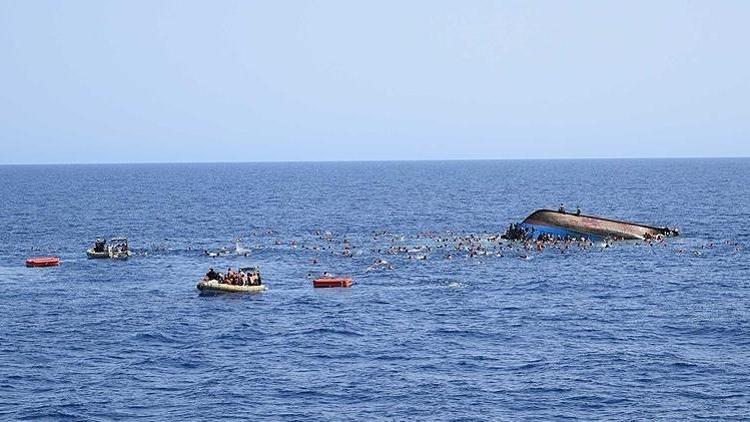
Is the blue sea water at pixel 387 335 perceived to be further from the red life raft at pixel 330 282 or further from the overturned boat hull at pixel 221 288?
the red life raft at pixel 330 282

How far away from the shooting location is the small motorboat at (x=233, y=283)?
87.9 meters

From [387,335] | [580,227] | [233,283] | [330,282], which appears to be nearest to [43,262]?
[233,283]

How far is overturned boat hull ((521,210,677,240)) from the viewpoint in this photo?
127619 millimetres

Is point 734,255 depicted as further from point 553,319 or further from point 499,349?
point 499,349

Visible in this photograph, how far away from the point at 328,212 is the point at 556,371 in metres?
129

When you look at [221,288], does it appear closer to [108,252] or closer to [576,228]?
[108,252]

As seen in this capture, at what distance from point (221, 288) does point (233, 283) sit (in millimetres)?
1374

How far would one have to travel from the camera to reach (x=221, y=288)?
87.9 meters

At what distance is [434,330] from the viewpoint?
7250 centimetres

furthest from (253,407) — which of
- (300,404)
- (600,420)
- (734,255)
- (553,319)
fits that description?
(734,255)

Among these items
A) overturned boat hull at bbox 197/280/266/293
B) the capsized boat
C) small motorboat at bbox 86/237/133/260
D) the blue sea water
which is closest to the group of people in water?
overturned boat hull at bbox 197/280/266/293

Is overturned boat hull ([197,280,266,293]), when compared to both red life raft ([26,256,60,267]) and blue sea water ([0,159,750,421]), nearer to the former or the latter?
blue sea water ([0,159,750,421])

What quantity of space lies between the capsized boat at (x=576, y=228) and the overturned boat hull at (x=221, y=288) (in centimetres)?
4898

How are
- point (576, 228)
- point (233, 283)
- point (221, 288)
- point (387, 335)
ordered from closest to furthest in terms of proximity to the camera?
point (387, 335) → point (221, 288) → point (233, 283) → point (576, 228)
